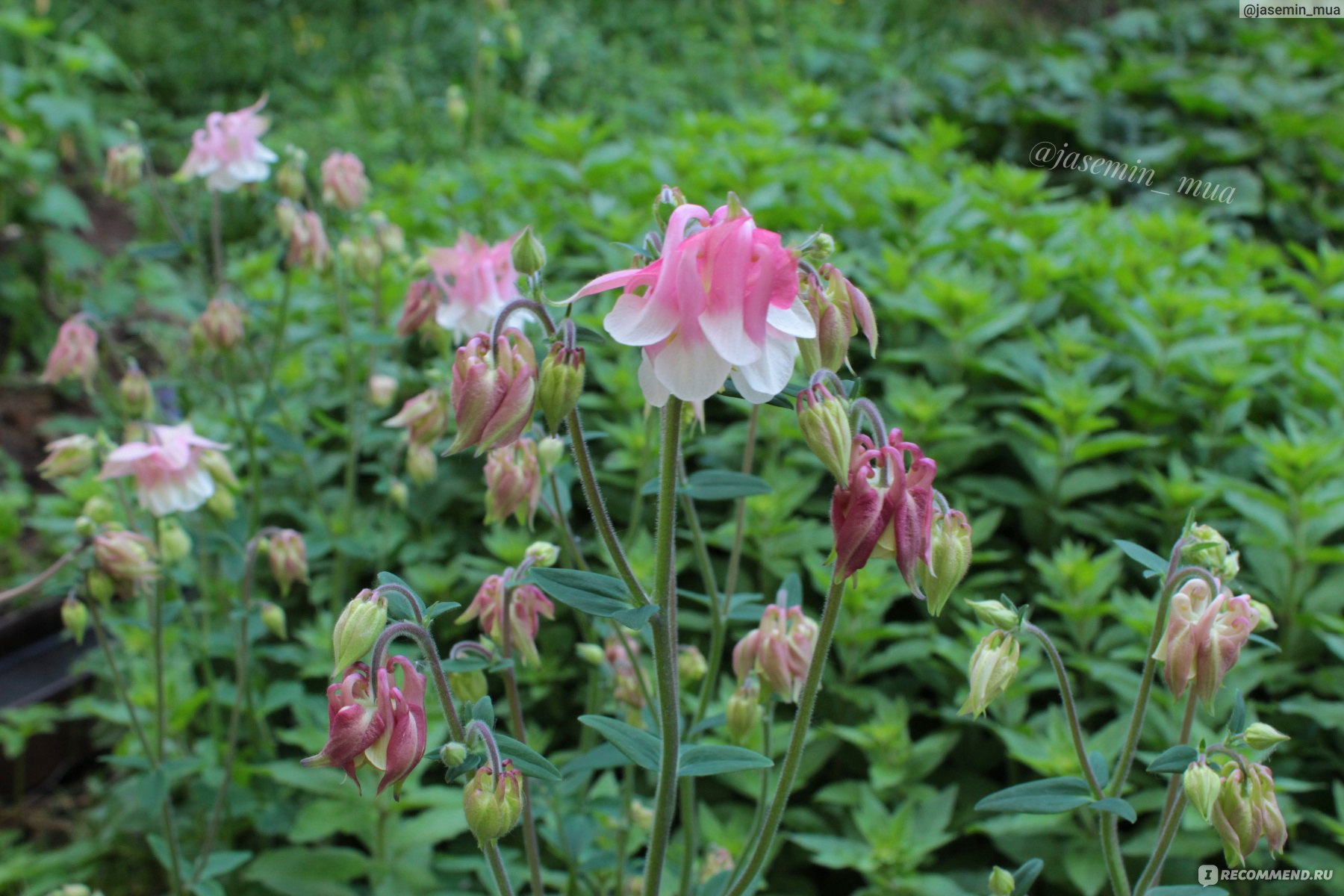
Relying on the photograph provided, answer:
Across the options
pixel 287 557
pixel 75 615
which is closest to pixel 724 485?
pixel 287 557

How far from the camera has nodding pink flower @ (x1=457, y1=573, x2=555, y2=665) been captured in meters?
1.19

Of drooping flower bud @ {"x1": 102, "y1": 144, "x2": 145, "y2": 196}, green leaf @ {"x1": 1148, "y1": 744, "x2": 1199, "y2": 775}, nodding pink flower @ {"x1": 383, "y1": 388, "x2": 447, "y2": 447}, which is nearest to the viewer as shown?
green leaf @ {"x1": 1148, "y1": 744, "x2": 1199, "y2": 775}

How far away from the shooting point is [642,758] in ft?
3.28

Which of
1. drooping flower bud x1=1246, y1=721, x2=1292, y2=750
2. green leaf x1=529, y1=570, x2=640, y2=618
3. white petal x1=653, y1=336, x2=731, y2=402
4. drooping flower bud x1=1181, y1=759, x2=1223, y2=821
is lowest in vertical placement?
drooping flower bud x1=1181, y1=759, x2=1223, y2=821

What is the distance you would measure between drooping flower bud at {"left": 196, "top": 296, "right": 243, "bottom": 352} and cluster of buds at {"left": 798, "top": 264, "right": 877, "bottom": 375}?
1328 millimetres

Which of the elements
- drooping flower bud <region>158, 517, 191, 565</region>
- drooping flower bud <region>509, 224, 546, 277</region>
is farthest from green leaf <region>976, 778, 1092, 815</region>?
drooping flower bud <region>158, 517, 191, 565</region>

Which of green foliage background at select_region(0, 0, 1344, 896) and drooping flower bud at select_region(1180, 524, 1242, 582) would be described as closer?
drooping flower bud at select_region(1180, 524, 1242, 582)

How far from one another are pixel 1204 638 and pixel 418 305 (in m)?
1.20

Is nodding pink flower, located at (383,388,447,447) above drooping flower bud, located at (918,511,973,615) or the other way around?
the other way around

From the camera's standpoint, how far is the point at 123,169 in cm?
195

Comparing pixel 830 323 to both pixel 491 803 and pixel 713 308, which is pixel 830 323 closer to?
pixel 713 308

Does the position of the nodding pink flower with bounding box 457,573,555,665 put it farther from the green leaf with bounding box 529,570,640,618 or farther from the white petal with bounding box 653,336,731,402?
the white petal with bounding box 653,336,731,402

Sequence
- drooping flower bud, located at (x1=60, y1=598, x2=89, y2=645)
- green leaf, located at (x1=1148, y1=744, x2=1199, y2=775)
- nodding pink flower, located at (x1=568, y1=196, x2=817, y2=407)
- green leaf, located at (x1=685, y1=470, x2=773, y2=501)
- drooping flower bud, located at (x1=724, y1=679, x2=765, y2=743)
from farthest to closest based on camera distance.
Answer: drooping flower bud, located at (x1=60, y1=598, x2=89, y2=645)
drooping flower bud, located at (x1=724, y1=679, x2=765, y2=743)
green leaf, located at (x1=685, y1=470, x2=773, y2=501)
green leaf, located at (x1=1148, y1=744, x2=1199, y2=775)
nodding pink flower, located at (x1=568, y1=196, x2=817, y2=407)

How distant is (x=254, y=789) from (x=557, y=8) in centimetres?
609
